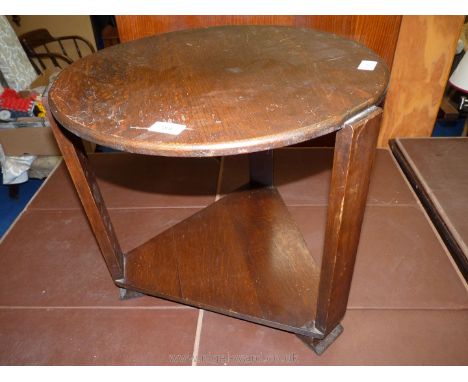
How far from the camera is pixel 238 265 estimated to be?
1096mm

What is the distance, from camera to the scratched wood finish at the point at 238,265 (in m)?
0.95

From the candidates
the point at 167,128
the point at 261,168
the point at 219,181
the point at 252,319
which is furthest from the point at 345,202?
the point at 219,181

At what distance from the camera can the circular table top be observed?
1.89 ft

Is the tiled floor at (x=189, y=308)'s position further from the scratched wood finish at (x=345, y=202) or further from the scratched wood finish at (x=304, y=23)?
the scratched wood finish at (x=304, y=23)

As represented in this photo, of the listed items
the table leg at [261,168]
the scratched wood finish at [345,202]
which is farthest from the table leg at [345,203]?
the table leg at [261,168]

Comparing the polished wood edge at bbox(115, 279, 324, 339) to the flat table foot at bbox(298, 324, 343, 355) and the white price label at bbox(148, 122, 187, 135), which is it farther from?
the white price label at bbox(148, 122, 187, 135)

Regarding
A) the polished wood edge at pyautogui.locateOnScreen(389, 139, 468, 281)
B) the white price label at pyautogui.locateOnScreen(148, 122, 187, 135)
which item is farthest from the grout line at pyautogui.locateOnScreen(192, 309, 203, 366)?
the polished wood edge at pyautogui.locateOnScreen(389, 139, 468, 281)

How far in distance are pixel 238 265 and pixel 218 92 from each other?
0.57 meters

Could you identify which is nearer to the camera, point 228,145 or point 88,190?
point 228,145

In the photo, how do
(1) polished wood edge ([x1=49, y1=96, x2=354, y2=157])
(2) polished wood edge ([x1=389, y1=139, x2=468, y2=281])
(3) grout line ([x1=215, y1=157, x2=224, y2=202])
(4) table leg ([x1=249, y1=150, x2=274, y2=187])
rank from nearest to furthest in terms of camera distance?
(1) polished wood edge ([x1=49, y1=96, x2=354, y2=157]), (2) polished wood edge ([x1=389, y1=139, x2=468, y2=281]), (4) table leg ([x1=249, y1=150, x2=274, y2=187]), (3) grout line ([x1=215, y1=157, x2=224, y2=202])

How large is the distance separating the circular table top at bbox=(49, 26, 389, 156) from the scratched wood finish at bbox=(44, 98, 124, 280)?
3.9 inches

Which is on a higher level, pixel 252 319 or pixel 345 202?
pixel 345 202

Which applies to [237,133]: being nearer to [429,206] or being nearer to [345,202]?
[345,202]
